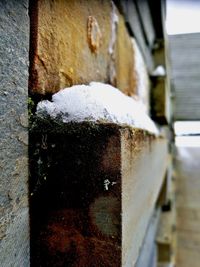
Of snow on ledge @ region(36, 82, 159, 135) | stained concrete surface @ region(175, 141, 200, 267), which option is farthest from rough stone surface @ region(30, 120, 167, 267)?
stained concrete surface @ region(175, 141, 200, 267)

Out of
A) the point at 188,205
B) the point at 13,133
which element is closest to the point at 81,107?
the point at 13,133

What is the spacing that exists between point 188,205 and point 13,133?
4386 mm

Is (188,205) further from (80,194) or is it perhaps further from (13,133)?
(13,133)

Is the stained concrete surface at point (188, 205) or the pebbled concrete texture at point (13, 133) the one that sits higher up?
the pebbled concrete texture at point (13, 133)

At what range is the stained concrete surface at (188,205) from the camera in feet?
10.5

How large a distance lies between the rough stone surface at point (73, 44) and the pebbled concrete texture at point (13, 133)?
6 centimetres

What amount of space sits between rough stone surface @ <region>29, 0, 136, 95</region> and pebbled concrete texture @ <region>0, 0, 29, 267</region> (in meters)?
0.06

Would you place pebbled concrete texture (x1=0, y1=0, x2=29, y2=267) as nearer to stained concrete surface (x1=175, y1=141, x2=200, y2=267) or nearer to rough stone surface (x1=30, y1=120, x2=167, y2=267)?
rough stone surface (x1=30, y1=120, x2=167, y2=267)

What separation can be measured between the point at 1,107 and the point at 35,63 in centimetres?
15

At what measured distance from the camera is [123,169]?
490 millimetres

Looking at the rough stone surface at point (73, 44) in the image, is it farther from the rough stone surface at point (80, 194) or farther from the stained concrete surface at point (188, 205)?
the stained concrete surface at point (188, 205)

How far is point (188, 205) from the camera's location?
4402 millimetres

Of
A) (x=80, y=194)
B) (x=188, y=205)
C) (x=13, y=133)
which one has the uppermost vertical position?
(x=13, y=133)

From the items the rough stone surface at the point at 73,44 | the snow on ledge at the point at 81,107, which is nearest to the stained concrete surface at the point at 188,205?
the rough stone surface at the point at 73,44
